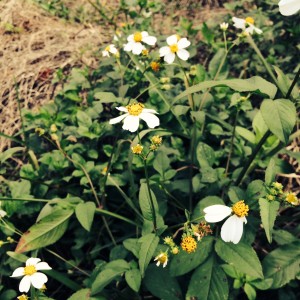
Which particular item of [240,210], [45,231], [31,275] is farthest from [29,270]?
[240,210]

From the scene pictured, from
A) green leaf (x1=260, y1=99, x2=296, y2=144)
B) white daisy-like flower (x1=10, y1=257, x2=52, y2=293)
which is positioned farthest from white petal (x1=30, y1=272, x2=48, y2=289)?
green leaf (x1=260, y1=99, x2=296, y2=144)

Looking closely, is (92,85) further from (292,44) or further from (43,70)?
(292,44)

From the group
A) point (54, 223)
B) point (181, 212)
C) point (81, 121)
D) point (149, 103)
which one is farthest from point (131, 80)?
point (54, 223)

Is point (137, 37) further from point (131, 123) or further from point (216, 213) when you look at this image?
point (216, 213)

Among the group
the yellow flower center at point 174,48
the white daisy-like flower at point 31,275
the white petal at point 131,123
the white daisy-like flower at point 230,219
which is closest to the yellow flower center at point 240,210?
the white daisy-like flower at point 230,219

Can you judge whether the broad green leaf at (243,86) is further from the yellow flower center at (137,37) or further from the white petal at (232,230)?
the yellow flower center at (137,37)
